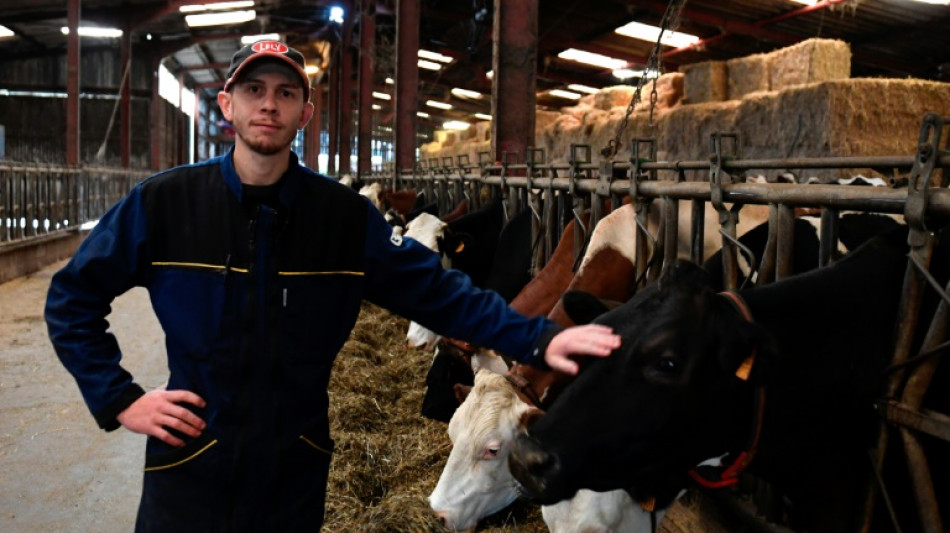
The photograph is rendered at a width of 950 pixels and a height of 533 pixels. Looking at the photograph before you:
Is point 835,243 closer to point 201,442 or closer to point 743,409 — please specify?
point 743,409

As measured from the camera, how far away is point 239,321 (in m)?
2.23

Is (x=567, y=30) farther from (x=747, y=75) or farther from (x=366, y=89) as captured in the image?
(x=747, y=75)

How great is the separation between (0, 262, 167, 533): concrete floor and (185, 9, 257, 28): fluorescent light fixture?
17.1m

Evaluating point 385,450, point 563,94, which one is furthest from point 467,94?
point 385,450

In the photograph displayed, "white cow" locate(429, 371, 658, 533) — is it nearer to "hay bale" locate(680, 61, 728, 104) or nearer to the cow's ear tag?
the cow's ear tag

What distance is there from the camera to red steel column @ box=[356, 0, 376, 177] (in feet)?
57.9

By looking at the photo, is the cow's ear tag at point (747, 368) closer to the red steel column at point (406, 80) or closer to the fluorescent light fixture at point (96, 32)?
the red steel column at point (406, 80)

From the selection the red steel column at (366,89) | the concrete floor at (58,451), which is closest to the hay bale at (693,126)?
the concrete floor at (58,451)

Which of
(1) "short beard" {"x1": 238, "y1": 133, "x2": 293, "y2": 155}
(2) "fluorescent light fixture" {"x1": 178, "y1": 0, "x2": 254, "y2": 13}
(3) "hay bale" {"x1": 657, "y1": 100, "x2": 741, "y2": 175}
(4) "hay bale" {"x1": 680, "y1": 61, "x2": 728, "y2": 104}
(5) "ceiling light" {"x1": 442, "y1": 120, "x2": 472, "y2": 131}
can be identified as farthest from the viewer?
(5) "ceiling light" {"x1": 442, "y1": 120, "x2": 472, "y2": 131}

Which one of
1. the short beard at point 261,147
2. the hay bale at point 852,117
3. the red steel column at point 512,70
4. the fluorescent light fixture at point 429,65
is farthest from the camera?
the fluorescent light fixture at point 429,65

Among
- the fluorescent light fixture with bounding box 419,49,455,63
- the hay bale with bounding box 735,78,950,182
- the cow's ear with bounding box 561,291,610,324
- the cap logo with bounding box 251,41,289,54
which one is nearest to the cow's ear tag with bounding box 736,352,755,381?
the cow's ear with bounding box 561,291,610,324

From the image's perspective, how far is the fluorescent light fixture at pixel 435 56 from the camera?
75.5ft

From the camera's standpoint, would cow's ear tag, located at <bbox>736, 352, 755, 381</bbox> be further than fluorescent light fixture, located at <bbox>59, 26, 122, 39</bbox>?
No

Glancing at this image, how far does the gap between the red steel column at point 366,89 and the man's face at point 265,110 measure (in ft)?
49.8
